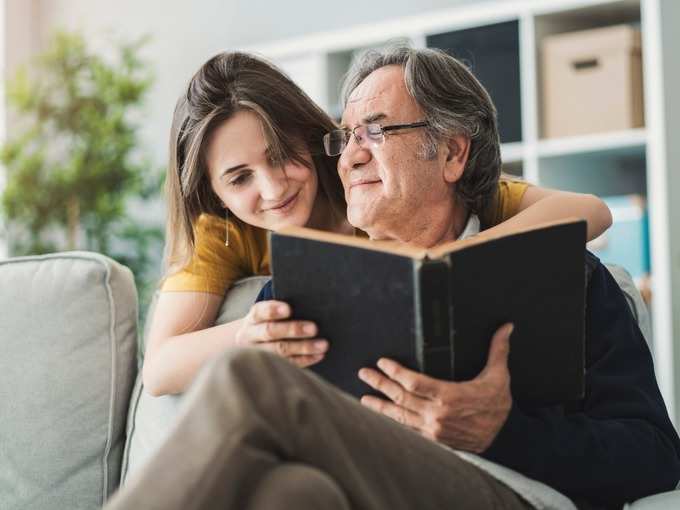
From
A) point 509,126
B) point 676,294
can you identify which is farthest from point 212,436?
point 509,126

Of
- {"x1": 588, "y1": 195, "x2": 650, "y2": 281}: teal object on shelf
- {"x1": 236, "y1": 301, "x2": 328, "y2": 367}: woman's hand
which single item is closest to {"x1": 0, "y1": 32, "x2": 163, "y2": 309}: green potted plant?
{"x1": 588, "y1": 195, "x2": 650, "y2": 281}: teal object on shelf

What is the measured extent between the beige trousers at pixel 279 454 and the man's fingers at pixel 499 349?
143 millimetres

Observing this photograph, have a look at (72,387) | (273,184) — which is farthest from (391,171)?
(72,387)

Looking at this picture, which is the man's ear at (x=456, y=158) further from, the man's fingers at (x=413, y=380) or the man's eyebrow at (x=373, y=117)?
the man's fingers at (x=413, y=380)

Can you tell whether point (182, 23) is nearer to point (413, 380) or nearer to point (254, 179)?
point (254, 179)

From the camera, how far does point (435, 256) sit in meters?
1.10

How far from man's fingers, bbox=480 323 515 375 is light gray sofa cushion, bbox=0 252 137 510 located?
82 cm

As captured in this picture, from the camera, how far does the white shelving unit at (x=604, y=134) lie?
105 inches

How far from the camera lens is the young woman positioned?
1.65 meters

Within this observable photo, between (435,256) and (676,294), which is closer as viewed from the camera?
(435,256)

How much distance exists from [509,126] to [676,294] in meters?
0.78

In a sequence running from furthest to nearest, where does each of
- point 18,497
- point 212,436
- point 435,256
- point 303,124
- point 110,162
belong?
1. point 110,162
2. point 303,124
3. point 18,497
4. point 435,256
5. point 212,436

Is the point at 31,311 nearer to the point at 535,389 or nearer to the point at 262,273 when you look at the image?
the point at 262,273

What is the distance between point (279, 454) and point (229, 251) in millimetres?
900
